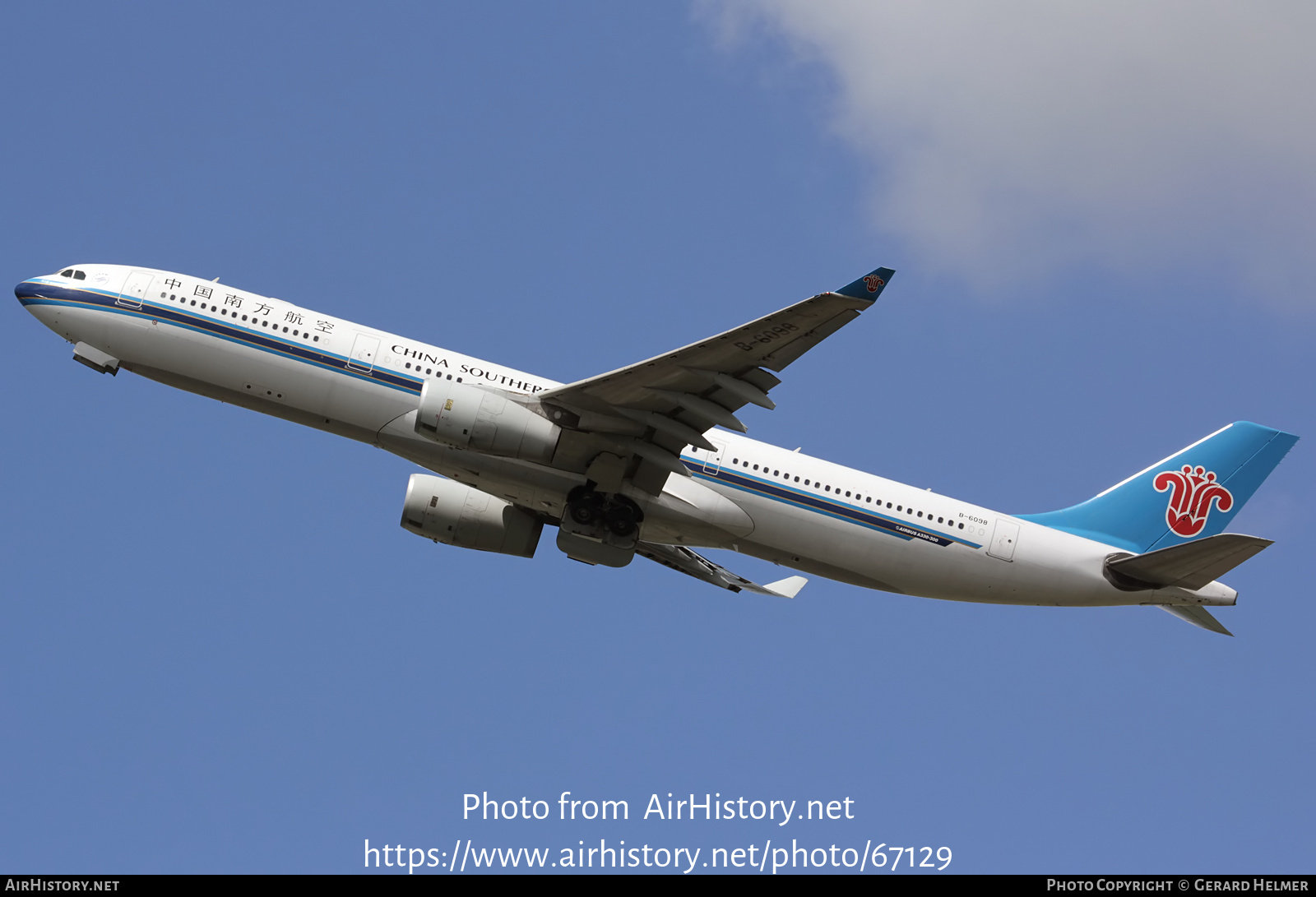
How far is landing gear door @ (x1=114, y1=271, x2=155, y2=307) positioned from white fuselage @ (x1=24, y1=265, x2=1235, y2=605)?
0.10 feet

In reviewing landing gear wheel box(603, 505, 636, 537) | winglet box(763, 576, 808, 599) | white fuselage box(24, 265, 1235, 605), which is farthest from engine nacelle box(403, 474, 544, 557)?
winglet box(763, 576, 808, 599)

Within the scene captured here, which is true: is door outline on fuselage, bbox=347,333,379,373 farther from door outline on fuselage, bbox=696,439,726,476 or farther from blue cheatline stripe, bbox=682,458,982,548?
door outline on fuselage, bbox=696,439,726,476

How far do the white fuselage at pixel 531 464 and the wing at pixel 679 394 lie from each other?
133 centimetres

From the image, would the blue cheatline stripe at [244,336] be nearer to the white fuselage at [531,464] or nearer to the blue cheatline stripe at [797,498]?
the white fuselage at [531,464]

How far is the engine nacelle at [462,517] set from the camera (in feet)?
113

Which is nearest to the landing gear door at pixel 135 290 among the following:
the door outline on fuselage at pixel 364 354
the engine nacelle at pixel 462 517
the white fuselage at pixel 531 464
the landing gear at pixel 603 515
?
the white fuselage at pixel 531 464

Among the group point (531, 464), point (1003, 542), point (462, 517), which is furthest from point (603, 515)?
point (1003, 542)

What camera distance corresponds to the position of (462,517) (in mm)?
34438

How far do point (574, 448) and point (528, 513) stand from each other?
16.5 ft

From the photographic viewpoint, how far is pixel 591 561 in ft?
109

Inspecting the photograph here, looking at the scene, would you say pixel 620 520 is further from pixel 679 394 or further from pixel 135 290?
pixel 135 290

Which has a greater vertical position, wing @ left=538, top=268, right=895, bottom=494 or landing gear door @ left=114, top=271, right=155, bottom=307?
landing gear door @ left=114, top=271, right=155, bottom=307

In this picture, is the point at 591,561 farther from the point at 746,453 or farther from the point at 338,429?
the point at 338,429

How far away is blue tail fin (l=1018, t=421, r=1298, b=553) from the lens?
114ft
